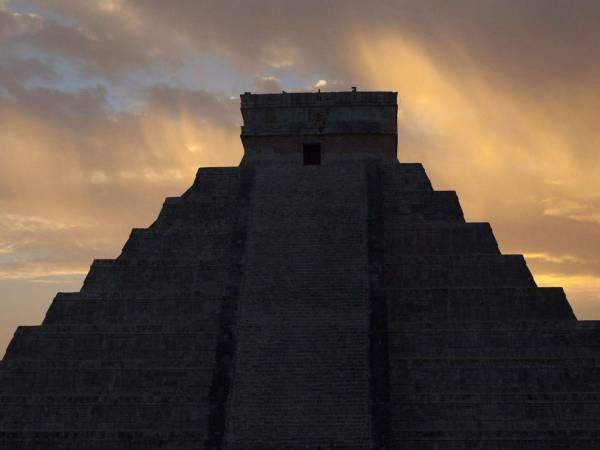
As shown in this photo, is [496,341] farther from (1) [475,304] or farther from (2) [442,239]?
(2) [442,239]

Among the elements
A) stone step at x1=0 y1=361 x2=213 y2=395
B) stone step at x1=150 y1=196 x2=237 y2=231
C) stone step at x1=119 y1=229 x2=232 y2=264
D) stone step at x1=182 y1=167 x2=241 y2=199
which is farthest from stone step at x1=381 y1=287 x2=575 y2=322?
stone step at x1=182 y1=167 x2=241 y2=199

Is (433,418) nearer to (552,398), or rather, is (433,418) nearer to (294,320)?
(552,398)

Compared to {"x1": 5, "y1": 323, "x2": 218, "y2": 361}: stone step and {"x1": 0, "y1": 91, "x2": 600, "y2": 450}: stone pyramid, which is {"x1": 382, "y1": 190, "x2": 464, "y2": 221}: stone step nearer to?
{"x1": 0, "y1": 91, "x2": 600, "y2": 450}: stone pyramid

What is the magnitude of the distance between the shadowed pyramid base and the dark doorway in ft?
11.5

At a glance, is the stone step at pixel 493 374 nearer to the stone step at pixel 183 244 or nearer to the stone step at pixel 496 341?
the stone step at pixel 496 341

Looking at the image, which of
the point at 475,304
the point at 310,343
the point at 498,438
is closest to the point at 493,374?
the point at 498,438

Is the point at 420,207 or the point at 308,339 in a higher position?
the point at 420,207

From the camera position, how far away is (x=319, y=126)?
102 ft

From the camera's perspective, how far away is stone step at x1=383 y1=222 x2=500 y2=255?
26.3m

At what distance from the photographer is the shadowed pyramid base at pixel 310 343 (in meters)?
22.2

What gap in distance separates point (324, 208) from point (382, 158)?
3850 mm

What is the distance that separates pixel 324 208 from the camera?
28.0 m

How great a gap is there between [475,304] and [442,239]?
8.63 ft

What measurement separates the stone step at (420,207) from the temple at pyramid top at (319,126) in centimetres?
306
